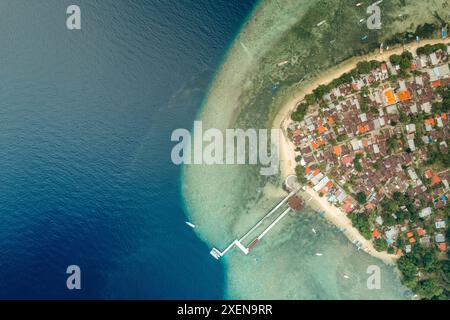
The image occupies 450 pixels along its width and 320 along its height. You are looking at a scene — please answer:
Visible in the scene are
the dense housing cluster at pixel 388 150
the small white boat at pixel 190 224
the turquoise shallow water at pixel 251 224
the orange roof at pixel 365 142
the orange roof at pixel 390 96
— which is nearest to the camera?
the dense housing cluster at pixel 388 150

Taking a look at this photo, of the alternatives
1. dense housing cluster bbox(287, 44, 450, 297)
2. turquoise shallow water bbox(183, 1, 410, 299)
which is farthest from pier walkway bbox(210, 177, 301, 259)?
dense housing cluster bbox(287, 44, 450, 297)

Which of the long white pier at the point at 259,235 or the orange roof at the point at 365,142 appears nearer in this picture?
the orange roof at the point at 365,142

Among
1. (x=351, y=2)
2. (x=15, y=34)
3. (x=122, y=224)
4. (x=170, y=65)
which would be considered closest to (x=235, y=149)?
(x=170, y=65)

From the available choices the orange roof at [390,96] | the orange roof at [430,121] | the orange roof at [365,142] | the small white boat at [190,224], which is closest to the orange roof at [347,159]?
the orange roof at [365,142]

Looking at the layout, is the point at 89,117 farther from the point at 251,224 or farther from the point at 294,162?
the point at 294,162

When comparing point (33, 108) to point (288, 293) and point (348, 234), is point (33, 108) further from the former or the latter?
point (348, 234)

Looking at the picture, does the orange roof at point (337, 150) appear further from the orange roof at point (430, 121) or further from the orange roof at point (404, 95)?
the orange roof at point (430, 121)

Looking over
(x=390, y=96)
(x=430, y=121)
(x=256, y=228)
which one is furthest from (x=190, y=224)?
(x=430, y=121)
